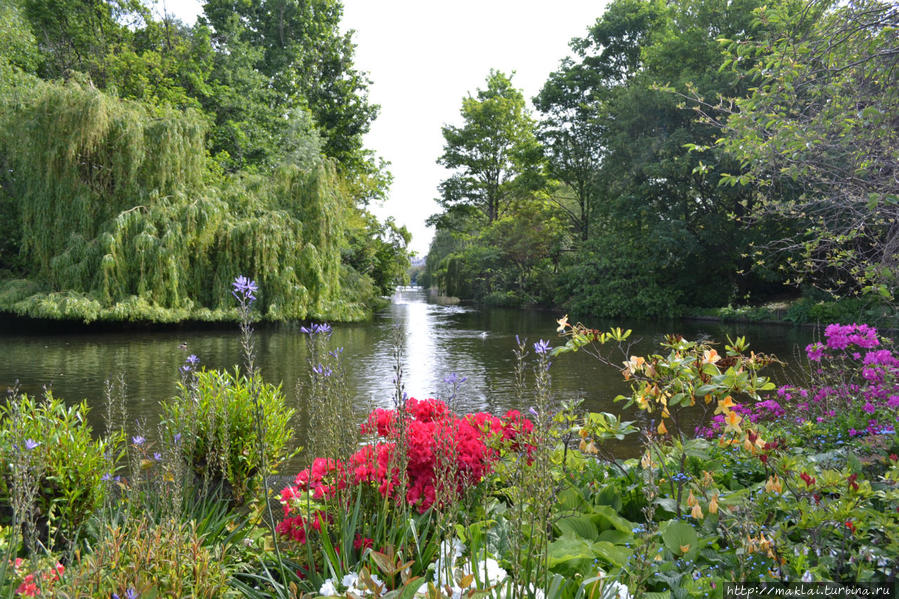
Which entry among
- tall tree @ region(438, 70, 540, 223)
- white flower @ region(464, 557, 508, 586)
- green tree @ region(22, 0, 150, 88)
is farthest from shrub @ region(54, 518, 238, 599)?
tall tree @ region(438, 70, 540, 223)

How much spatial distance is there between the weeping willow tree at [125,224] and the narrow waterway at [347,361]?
1.12 metres

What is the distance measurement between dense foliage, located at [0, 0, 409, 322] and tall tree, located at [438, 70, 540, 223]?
14.7m

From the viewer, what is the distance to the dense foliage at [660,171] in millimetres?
4773

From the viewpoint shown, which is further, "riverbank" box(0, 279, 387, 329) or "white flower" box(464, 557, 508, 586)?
"riverbank" box(0, 279, 387, 329)

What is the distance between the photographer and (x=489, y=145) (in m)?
36.0

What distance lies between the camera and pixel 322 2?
27.7m

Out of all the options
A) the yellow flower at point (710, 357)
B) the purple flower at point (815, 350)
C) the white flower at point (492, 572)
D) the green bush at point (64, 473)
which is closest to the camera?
the white flower at point (492, 572)

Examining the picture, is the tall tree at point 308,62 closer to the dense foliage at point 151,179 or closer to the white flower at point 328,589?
the dense foliage at point 151,179

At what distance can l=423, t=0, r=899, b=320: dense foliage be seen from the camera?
4773 mm

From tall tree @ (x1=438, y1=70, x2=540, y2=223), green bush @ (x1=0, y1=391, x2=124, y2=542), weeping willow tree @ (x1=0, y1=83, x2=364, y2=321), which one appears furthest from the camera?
tall tree @ (x1=438, y1=70, x2=540, y2=223)

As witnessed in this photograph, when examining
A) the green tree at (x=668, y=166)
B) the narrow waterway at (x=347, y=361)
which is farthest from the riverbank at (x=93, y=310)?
the green tree at (x=668, y=166)

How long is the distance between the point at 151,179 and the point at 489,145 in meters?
25.1

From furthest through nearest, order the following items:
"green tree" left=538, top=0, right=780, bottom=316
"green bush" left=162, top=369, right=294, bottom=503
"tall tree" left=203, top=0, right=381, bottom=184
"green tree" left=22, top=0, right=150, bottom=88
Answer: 1. "tall tree" left=203, top=0, right=381, bottom=184
2. "green tree" left=538, top=0, right=780, bottom=316
3. "green tree" left=22, top=0, right=150, bottom=88
4. "green bush" left=162, top=369, right=294, bottom=503

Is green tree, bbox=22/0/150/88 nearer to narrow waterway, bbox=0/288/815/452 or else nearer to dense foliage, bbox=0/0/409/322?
dense foliage, bbox=0/0/409/322
